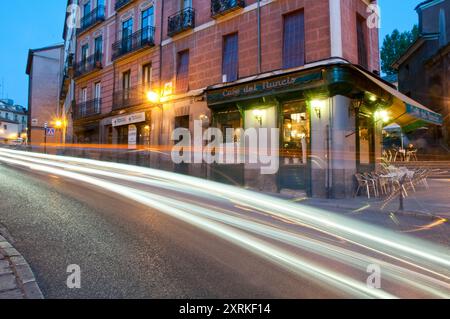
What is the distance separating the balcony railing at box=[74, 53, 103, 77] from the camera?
23.2 m

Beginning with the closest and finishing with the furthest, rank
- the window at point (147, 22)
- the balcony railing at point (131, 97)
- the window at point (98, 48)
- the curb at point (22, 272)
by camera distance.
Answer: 1. the curb at point (22, 272)
2. the window at point (147, 22)
3. the balcony railing at point (131, 97)
4. the window at point (98, 48)

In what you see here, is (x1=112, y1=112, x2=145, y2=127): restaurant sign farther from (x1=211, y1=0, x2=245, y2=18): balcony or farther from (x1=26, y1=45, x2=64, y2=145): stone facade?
(x1=26, y1=45, x2=64, y2=145): stone facade

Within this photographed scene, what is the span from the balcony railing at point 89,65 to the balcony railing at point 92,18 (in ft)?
8.31

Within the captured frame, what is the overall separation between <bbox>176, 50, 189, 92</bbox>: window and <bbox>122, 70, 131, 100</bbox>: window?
4.91 metres

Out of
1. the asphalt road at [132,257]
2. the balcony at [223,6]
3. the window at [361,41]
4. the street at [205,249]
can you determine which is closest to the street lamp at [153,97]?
the balcony at [223,6]

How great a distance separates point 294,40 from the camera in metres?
12.5

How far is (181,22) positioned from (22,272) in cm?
1542

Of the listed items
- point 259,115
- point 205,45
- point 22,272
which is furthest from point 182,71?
point 22,272

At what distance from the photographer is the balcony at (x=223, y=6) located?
1381 cm

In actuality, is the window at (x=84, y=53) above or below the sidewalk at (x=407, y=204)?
above

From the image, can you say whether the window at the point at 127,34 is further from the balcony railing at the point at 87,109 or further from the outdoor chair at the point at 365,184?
the outdoor chair at the point at 365,184

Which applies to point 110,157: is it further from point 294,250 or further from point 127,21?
point 294,250
